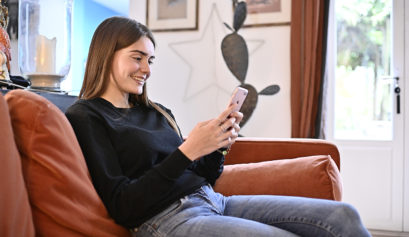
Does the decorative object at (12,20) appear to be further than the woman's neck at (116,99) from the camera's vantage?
Yes

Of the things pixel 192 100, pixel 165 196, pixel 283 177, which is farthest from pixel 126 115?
pixel 192 100

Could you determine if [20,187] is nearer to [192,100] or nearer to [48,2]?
[48,2]

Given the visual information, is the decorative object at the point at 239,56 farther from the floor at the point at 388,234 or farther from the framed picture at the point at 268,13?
the floor at the point at 388,234

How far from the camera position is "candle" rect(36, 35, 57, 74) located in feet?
5.44

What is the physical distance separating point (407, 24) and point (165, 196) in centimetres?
263

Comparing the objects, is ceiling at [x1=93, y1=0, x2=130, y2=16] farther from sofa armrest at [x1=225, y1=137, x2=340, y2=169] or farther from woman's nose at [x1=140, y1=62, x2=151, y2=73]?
woman's nose at [x1=140, y1=62, x2=151, y2=73]

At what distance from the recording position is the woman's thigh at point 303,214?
1082mm

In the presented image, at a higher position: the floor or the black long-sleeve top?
the black long-sleeve top

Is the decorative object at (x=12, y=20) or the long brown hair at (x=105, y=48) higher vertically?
the decorative object at (x=12, y=20)

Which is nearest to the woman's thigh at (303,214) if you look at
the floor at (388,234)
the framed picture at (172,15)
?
the floor at (388,234)

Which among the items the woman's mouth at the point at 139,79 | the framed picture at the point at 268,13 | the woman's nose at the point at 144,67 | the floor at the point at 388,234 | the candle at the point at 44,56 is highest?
the framed picture at the point at 268,13

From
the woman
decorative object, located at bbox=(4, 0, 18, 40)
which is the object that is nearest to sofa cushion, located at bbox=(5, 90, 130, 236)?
the woman

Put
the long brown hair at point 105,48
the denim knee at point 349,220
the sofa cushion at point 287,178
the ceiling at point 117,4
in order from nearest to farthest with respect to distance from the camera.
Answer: the denim knee at point 349,220
the long brown hair at point 105,48
the sofa cushion at point 287,178
the ceiling at point 117,4

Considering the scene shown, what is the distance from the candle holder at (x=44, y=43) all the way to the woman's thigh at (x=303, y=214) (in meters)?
0.88
